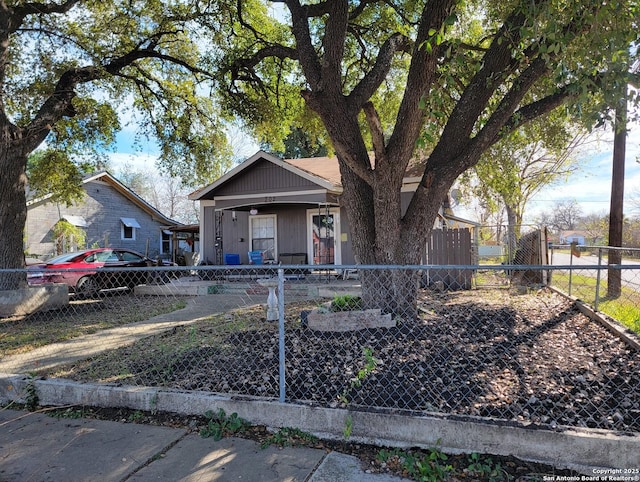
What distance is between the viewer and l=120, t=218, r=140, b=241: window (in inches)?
935

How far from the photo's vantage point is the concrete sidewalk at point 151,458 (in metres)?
2.64

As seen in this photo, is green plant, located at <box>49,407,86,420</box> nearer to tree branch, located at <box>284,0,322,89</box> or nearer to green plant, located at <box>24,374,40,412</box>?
green plant, located at <box>24,374,40,412</box>

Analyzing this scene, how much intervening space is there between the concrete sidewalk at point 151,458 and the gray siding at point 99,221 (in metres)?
18.7

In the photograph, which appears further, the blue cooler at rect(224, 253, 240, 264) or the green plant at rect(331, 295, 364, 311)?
the blue cooler at rect(224, 253, 240, 264)

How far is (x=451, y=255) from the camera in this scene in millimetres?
11539

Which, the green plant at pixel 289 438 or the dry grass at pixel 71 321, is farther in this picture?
the dry grass at pixel 71 321

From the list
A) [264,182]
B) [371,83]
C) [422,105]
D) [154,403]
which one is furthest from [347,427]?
[264,182]

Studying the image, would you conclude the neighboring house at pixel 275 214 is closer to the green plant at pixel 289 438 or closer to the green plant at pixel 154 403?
the green plant at pixel 154 403

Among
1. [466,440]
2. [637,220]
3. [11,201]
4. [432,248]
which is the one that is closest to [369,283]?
[466,440]

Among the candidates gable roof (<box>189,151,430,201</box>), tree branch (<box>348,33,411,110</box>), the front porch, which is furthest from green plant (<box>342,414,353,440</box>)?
gable roof (<box>189,151,430,201</box>)

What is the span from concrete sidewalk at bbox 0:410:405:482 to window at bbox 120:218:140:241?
22305 millimetres

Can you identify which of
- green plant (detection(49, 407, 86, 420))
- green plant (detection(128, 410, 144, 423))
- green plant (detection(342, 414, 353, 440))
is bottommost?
green plant (detection(49, 407, 86, 420))

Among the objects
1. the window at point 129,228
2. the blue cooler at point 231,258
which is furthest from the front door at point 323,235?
the window at point 129,228

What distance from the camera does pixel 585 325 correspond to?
600cm
